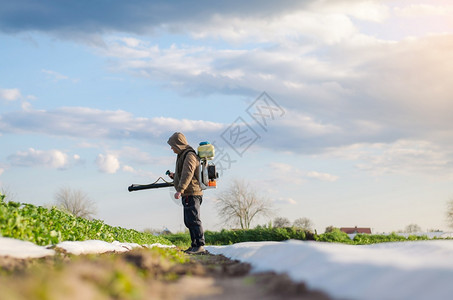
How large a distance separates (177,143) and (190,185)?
1100 millimetres

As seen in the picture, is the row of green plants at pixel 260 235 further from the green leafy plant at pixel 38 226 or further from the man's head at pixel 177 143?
Answer: the green leafy plant at pixel 38 226

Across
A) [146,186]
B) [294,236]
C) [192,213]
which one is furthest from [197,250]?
[294,236]

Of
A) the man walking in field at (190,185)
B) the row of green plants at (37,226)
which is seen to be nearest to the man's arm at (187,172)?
the man walking in field at (190,185)

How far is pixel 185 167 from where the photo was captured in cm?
1105

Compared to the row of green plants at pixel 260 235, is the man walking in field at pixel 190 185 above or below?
above

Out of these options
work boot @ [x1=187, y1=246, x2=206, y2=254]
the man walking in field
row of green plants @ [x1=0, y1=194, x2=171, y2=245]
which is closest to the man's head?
the man walking in field

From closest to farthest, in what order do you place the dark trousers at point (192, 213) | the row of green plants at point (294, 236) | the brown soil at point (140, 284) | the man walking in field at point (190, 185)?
the brown soil at point (140, 284) → the man walking in field at point (190, 185) → the dark trousers at point (192, 213) → the row of green plants at point (294, 236)

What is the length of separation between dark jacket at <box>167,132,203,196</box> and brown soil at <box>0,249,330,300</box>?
17.4 ft

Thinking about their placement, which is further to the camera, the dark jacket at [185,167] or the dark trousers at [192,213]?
the dark trousers at [192,213]

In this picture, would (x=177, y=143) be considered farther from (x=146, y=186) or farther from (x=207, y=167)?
(x=146, y=186)

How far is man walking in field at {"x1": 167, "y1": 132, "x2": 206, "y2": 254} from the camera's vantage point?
11.2 meters

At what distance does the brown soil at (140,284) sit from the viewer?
9.73 feet

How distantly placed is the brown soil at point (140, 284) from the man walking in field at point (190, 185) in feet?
18.1

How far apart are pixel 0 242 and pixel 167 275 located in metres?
3.11
